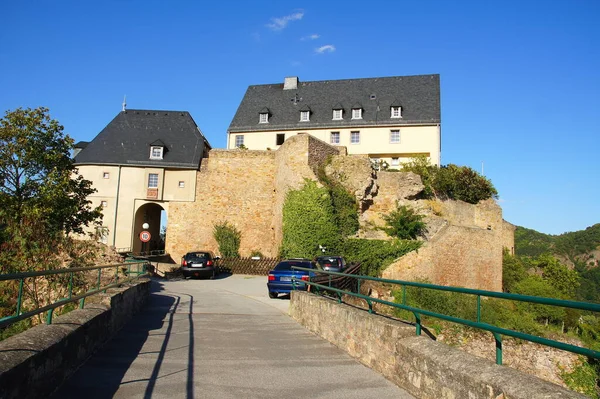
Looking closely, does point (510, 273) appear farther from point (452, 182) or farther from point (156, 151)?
point (156, 151)

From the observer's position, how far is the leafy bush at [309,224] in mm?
28141

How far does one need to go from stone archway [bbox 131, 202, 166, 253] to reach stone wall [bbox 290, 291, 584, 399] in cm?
3126

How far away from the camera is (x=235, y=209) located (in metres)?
36.9

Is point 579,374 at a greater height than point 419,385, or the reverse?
point 419,385

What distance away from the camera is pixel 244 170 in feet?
122

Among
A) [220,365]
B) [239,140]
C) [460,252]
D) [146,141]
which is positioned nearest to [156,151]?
[146,141]

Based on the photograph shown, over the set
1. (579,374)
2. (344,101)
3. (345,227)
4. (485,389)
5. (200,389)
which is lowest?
(579,374)

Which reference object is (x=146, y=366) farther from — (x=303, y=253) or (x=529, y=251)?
(x=529, y=251)

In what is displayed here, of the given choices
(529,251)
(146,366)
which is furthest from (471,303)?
(529,251)

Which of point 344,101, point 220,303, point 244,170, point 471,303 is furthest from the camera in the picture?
point 344,101

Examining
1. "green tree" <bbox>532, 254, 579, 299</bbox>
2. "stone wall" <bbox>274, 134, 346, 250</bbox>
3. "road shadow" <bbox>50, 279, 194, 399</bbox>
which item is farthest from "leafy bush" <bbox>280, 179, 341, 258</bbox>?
"green tree" <bbox>532, 254, 579, 299</bbox>

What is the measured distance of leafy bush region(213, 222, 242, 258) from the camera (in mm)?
35750

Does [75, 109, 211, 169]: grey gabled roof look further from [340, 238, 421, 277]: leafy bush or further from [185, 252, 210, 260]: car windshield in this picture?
[340, 238, 421, 277]: leafy bush

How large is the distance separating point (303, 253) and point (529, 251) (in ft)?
255
